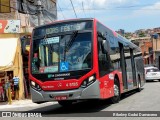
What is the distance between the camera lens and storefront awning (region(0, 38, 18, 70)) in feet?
79.8

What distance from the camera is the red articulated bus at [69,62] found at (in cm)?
1330

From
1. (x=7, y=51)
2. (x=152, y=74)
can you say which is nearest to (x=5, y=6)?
(x=7, y=51)

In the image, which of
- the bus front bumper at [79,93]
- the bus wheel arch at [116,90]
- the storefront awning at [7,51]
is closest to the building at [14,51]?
the storefront awning at [7,51]

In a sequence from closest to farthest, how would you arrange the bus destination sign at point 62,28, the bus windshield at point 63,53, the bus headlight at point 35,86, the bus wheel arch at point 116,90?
1. the bus windshield at point 63,53
2. the bus headlight at point 35,86
3. the bus destination sign at point 62,28
4. the bus wheel arch at point 116,90

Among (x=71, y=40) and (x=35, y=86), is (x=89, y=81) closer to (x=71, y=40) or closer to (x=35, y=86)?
(x=71, y=40)

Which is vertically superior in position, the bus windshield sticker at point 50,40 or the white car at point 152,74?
the bus windshield sticker at point 50,40

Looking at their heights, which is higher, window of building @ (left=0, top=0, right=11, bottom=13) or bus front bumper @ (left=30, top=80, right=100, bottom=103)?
window of building @ (left=0, top=0, right=11, bottom=13)

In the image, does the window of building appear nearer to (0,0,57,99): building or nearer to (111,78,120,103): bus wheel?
(0,0,57,99): building

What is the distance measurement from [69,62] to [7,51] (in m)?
12.0

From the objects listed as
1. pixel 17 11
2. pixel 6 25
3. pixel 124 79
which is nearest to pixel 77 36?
pixel 124 79

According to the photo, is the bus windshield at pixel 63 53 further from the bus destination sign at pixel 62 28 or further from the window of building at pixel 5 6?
the window of building at pixel 5 6

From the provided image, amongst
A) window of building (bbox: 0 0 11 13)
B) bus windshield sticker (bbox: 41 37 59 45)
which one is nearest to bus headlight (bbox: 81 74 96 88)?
bus windshield sticker (bbox: 41 37 59 45)

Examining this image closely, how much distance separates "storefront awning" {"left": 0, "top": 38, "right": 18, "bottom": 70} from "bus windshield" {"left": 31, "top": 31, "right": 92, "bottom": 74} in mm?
10484

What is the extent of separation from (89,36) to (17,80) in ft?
39.7
